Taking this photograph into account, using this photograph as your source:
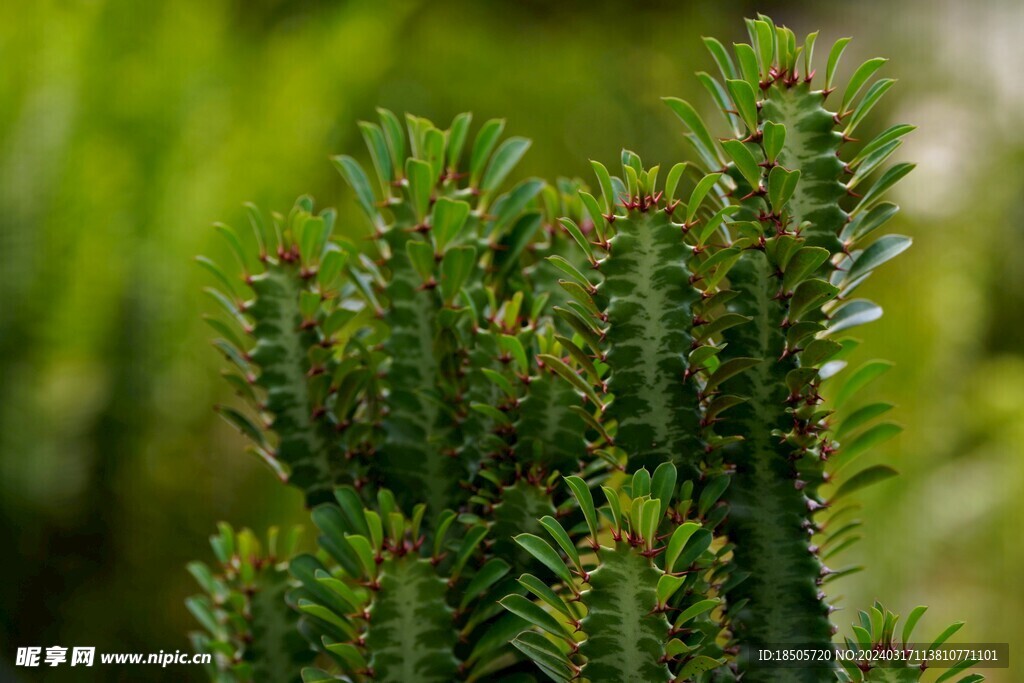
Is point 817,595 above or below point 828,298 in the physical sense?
below

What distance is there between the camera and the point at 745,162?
0.52 metres

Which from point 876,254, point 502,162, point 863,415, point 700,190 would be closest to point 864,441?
point 863,415

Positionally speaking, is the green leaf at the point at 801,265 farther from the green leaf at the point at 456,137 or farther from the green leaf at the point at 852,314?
the green leaf at the point at 456,137

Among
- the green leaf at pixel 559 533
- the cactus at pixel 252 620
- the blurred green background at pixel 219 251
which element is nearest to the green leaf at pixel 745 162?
the green leaf at pixel 559 533

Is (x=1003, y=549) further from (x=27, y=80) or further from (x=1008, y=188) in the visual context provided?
(x=27, y=80)

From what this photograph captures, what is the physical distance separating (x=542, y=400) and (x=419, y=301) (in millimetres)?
124

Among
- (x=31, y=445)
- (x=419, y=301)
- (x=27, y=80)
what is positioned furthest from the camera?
(x=27, y=80)

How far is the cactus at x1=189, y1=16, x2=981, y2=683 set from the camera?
51 centimetres

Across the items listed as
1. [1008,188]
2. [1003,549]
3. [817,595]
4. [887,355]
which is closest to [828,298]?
[817,595]

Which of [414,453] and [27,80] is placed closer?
[414,453]

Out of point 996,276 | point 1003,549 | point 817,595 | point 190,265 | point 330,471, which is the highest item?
point 996,276

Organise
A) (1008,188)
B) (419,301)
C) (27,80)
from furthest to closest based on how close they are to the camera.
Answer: (1008,188) < (27,80) < (419,301)

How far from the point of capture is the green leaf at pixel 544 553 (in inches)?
19.4

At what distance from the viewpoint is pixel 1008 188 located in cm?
391
